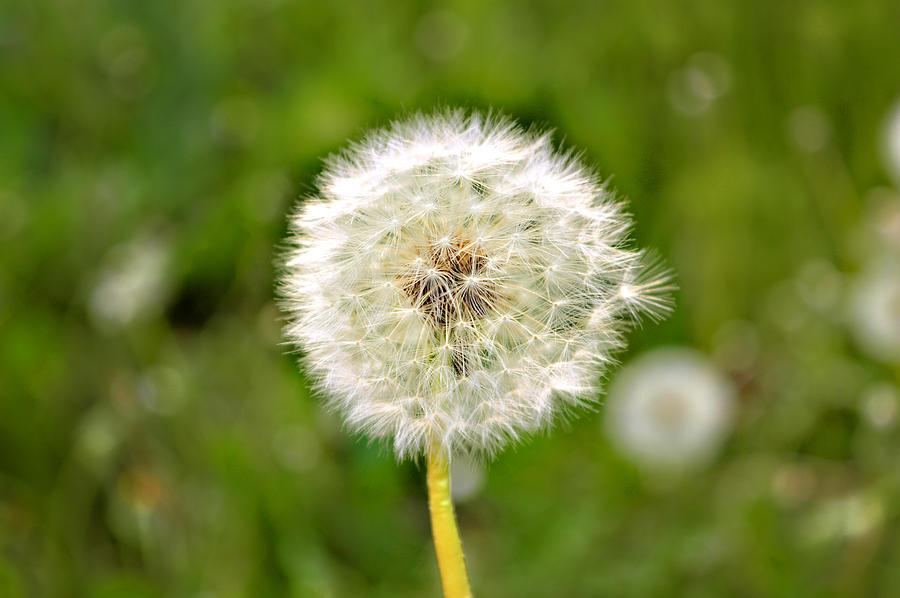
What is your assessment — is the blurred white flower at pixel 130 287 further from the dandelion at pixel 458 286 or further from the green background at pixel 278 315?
the dandelion at pixel 458 286

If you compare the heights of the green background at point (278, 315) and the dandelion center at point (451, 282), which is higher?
the green background at point (278, 315)

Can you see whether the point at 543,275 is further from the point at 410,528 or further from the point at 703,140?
the point at 703,140

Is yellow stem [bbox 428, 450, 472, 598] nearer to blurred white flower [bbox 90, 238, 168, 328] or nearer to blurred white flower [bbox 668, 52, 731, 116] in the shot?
blurred white flower [bbox 90, 238, 168, 328]

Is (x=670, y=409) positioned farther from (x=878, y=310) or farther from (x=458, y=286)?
(x=458, y=286)

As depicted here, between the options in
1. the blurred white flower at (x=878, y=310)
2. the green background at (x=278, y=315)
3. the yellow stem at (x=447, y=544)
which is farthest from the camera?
the blurred white flower at (x=878, y=310)

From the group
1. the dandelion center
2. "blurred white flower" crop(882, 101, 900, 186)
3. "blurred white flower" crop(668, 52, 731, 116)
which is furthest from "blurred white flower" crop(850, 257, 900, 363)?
the dandelion center

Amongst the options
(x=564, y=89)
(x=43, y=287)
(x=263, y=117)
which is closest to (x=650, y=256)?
(x=564, y=89)

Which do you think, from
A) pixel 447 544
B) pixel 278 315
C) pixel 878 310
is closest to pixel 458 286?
pixel 447 544

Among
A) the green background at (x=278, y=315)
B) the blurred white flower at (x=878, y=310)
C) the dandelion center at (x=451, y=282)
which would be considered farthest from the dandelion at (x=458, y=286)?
the blurred white flower at (x=878, y=310)
